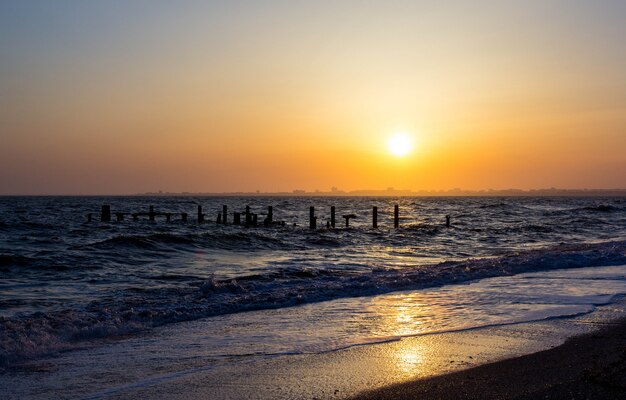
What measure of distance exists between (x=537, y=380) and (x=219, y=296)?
8.58m

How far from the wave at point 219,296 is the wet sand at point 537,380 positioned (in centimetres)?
532

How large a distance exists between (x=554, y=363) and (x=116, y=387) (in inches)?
189

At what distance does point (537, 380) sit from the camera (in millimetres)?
6117

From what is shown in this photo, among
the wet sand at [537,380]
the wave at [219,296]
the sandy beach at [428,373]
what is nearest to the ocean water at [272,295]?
the wave at [219,296]

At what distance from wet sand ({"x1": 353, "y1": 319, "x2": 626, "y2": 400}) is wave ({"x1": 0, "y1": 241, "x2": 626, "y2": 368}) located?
532cm

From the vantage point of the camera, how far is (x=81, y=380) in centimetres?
671

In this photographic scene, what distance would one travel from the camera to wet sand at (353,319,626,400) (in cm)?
563

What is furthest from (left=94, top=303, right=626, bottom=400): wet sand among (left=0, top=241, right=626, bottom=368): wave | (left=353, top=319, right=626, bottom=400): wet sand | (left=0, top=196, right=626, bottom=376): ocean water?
(left=0, top=241, right=626, bottom=368): wave

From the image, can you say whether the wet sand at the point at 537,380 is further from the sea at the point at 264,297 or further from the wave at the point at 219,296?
the wave at the point at 219,296

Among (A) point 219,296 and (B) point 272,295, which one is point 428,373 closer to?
(B) point 272,295

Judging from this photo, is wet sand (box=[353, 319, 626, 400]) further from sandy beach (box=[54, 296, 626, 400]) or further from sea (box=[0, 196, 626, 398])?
sea (box=[0, 196, 626, 398])

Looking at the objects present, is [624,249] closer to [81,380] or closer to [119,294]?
[119,294]

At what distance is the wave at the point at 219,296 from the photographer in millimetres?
9305

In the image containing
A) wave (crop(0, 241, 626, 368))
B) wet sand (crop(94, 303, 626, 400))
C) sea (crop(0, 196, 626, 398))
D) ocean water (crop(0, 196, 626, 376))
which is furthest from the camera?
wave (crop(0, 241, 626, 368))
